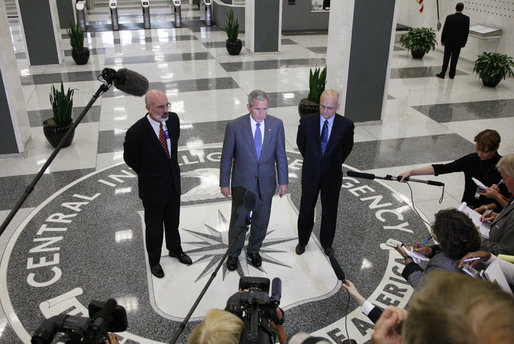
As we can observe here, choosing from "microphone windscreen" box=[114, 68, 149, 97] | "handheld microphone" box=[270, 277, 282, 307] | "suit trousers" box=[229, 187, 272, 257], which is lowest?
"suit trousers" box=[229, 187, 272, 257]

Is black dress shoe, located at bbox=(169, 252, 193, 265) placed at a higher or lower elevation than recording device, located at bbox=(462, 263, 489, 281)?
lower

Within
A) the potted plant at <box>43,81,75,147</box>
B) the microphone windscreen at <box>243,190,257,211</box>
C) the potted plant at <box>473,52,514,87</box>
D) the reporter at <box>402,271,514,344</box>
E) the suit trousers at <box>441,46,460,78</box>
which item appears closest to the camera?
the reporter at <box>402,271,514,344</box>

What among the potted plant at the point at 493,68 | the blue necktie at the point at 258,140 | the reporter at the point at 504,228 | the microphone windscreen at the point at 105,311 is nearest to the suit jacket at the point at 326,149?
the blue necktie at the point at 258,140

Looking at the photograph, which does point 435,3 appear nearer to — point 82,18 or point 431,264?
point 82,18

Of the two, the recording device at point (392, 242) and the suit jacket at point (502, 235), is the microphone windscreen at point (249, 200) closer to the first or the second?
the suit jacket at point (502, 235)

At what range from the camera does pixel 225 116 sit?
26.3ft

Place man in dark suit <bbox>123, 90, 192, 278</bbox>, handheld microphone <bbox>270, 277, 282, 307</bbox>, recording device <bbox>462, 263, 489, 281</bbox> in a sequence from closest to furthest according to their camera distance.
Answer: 1. handheld microphone <bbox>270, 277, 282, 307</bbox>
2. recording device <bbox>462, 263, 489, 281</bbox>
3. man in dark suit <bbox>123, 90, 192, 278</bbox>

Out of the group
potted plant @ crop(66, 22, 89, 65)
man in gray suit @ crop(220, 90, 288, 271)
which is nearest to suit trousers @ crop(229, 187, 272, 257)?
man in gray suit @ crop(220, 90, 288, 271)

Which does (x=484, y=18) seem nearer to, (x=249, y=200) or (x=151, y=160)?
(x=151, y=160)

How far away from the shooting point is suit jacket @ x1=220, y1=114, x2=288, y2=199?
3.87 metres

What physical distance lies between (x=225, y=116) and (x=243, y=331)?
643cm

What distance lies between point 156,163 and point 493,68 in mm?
8646

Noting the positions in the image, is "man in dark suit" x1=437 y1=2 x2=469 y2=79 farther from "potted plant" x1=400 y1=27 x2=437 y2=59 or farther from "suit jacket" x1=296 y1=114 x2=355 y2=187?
"suit jacket" x1=296 y1=114 x2=355 y2=187

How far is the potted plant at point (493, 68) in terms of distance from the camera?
969 centimetres
